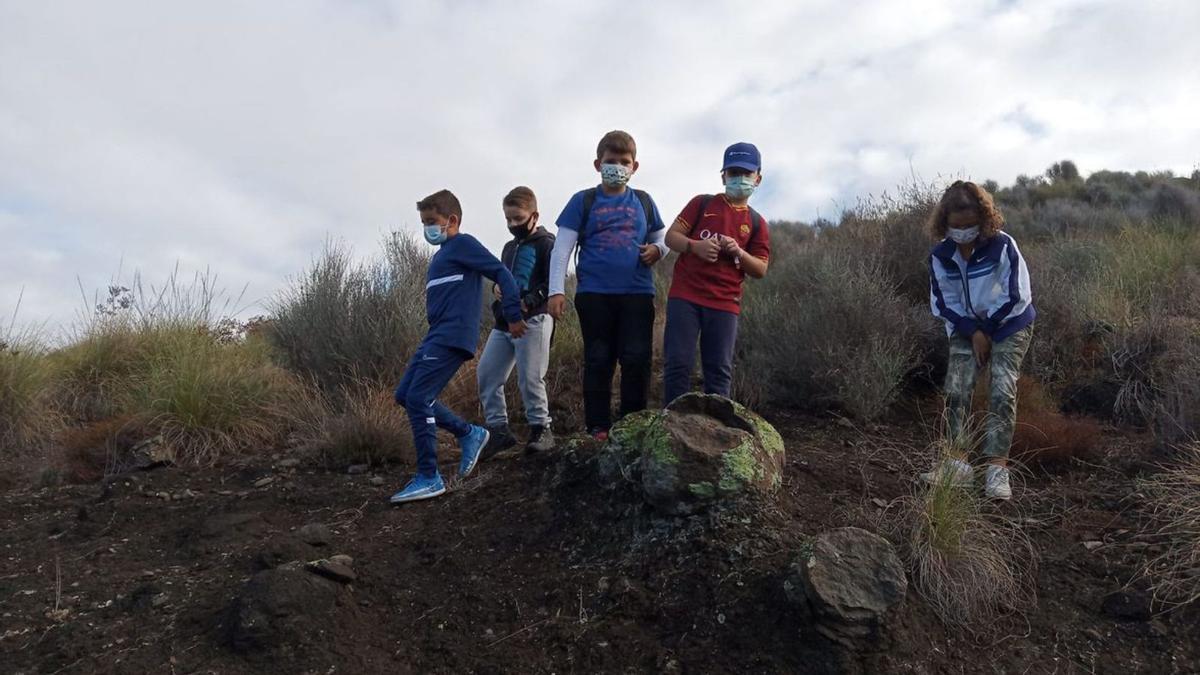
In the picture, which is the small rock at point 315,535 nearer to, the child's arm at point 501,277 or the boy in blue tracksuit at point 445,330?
the boy in blue tracksuit at point 445,330

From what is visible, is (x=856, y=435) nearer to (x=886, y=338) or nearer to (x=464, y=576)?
(x=886, y=338)

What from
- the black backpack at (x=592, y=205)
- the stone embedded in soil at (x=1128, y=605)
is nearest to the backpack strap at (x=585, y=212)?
the black backpack at (x=592, y=205)

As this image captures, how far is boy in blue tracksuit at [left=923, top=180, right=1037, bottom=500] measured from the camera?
4.28 meters

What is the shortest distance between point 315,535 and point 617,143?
2.42 m

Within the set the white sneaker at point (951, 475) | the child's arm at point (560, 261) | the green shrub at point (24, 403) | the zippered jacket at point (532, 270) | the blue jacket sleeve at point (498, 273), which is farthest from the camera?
the green shrub at point (24, 403)

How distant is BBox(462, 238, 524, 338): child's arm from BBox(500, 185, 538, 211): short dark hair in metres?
0.49

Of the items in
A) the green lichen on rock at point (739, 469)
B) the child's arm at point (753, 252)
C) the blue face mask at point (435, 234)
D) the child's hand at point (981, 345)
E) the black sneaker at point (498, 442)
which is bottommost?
the black sneaker at point (498, 442)

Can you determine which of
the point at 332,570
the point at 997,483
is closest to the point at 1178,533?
the point at 997,483

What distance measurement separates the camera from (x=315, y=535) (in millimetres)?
3992

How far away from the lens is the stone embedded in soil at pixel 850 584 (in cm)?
287

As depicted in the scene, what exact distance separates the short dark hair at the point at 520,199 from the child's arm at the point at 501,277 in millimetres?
487

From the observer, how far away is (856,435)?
5.53m

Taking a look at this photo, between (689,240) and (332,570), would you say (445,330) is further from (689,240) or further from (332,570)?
(332,570)

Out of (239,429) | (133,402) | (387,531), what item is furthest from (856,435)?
(133,402)
